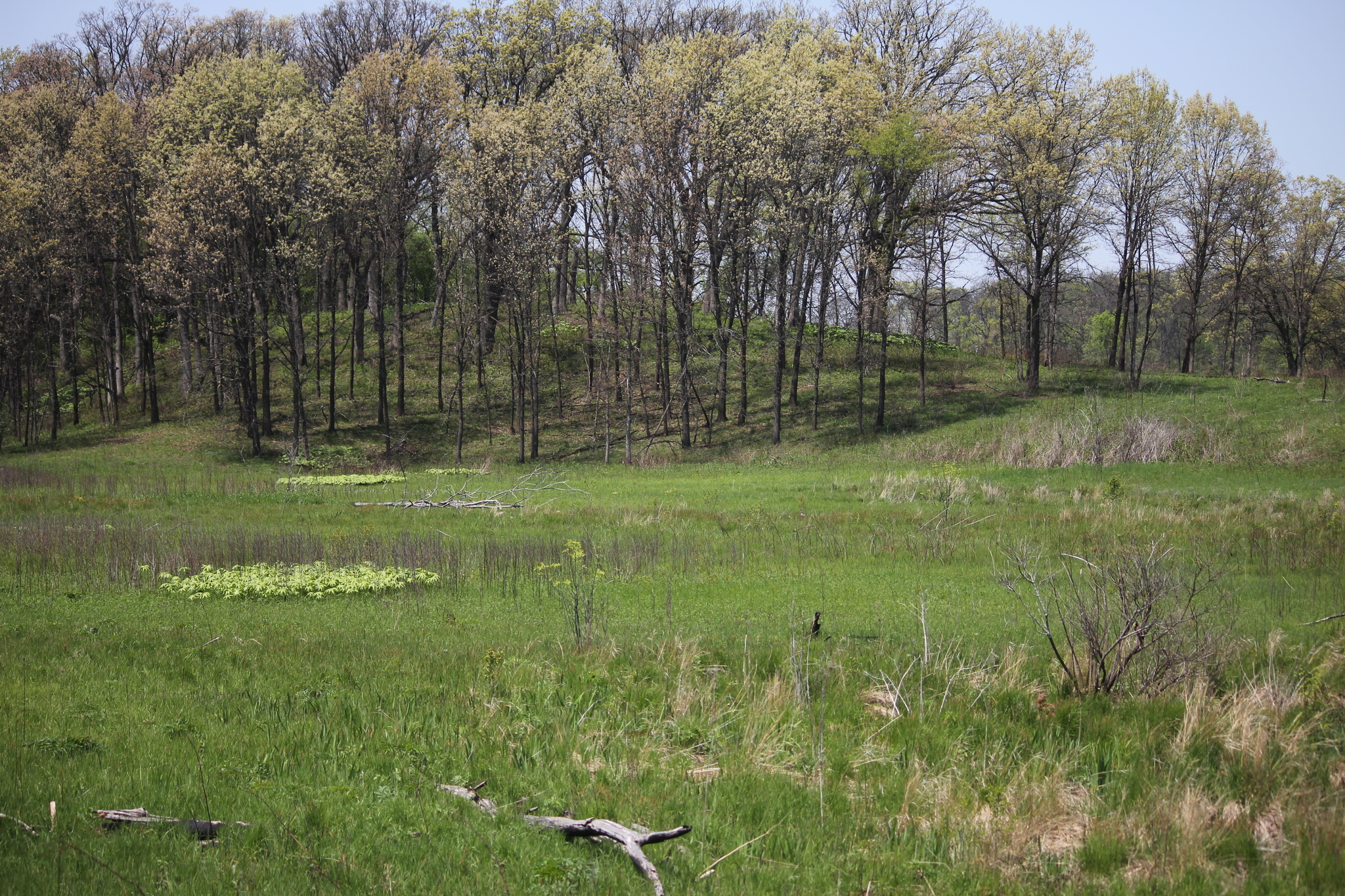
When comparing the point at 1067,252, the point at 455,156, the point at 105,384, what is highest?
the point at 455,156

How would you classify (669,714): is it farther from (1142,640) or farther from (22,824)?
(22,824)

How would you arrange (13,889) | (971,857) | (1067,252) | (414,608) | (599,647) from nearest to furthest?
(13,889), (971,857), (599,647), (414,608), (1067,252)

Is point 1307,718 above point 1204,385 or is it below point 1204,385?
below

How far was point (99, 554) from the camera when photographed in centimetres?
1532

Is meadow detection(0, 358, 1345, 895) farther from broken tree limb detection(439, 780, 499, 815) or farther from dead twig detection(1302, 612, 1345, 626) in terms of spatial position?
dead twig detection(1302, 612, 1345, 626)

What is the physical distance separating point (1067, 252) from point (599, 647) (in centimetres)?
4083

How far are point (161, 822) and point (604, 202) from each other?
123 feet

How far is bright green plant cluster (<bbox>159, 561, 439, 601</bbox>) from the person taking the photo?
13.1m

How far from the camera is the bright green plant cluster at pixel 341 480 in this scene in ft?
89.4

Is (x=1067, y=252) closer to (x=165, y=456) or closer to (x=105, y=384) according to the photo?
(x=165, y=456)

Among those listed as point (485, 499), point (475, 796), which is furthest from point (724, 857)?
point (485, 499)

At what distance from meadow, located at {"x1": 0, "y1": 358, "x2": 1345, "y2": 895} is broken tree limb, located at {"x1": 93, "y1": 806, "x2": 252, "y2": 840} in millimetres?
79

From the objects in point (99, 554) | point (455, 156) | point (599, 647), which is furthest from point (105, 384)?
point (599, 647)

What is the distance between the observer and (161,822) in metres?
5.25
